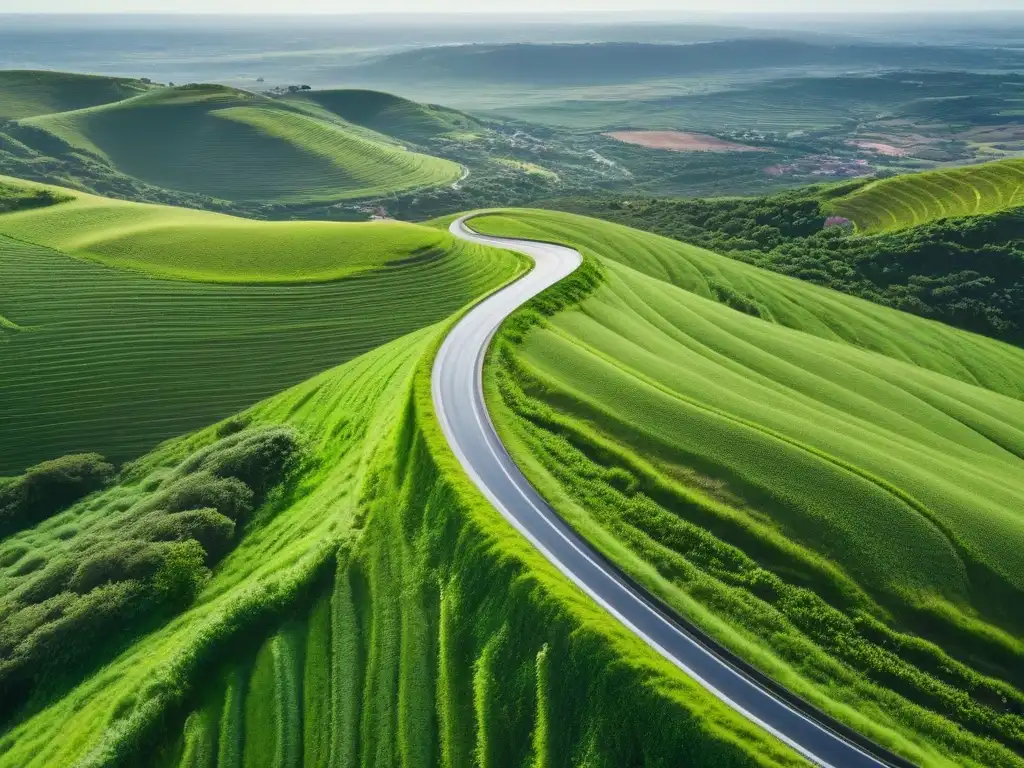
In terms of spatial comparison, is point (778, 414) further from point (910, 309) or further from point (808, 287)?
point (910, 309)

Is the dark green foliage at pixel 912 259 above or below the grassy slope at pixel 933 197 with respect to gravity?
below

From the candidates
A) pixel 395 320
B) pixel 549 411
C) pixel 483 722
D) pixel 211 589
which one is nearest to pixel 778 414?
pixel 549 411

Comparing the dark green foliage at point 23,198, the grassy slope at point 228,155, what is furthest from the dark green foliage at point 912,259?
the grassy slope at point 228,155

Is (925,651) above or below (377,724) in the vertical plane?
above

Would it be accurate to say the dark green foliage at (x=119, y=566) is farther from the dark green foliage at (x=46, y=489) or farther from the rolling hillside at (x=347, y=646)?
the dark green foliage at (x=46, y=489)

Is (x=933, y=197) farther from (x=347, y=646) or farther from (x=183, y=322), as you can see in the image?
(x=347, y=646)
